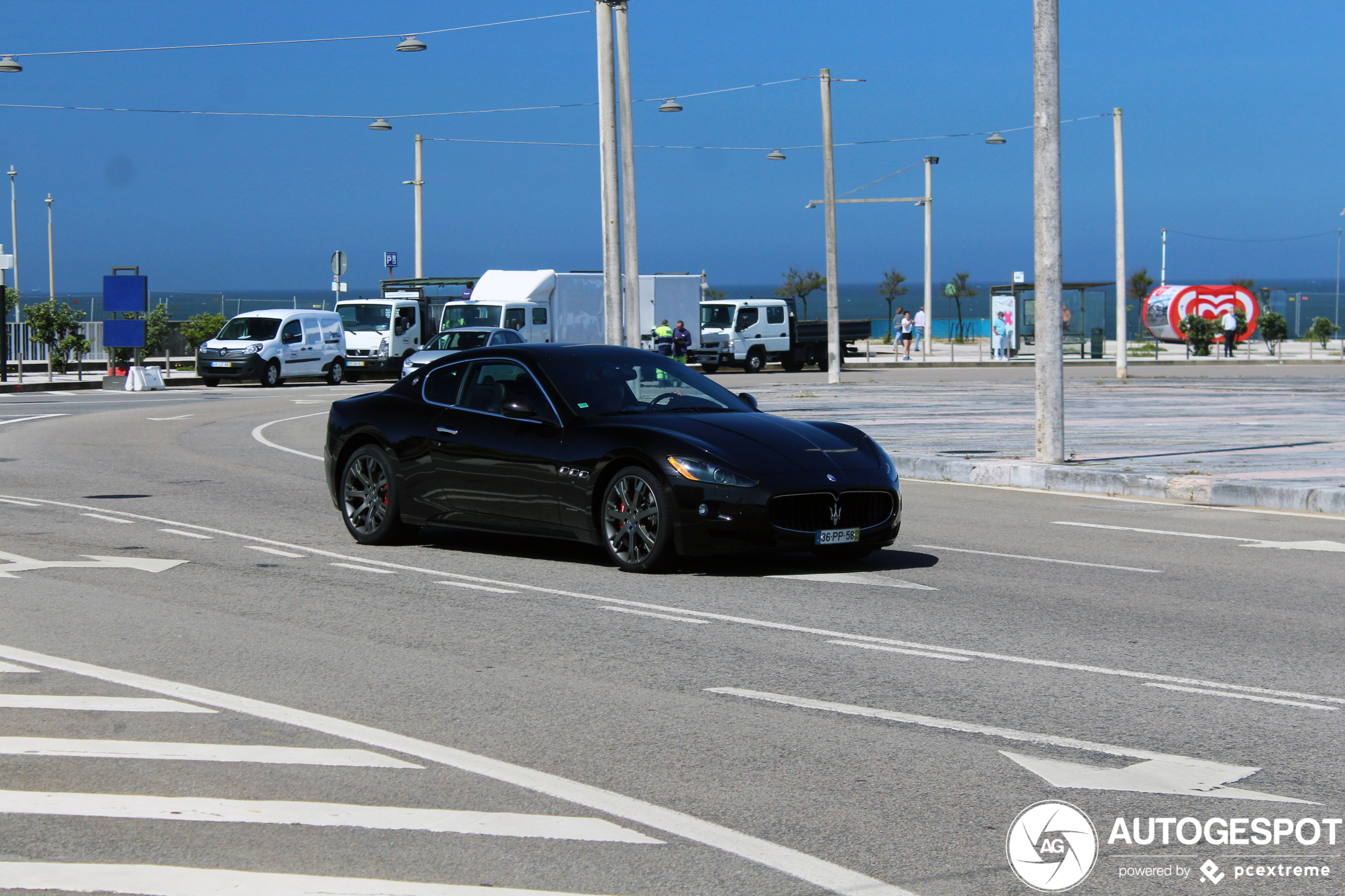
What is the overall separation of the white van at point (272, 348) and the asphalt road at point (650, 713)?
29.2 m

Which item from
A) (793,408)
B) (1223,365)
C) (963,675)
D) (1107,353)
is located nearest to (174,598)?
(963,675)

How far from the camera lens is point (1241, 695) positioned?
645cm

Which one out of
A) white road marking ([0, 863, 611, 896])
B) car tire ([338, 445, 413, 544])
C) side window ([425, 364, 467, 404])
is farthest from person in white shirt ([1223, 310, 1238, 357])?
white road marking ([0, 863, 611, 896])

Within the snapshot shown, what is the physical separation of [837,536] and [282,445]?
1281 centimetres

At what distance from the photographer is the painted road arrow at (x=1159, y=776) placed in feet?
16.5

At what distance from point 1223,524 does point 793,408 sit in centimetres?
1449

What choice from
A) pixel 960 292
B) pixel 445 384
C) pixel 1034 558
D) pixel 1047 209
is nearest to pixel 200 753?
pixel 445 384

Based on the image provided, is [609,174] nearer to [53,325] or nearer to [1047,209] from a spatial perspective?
[1047,209]

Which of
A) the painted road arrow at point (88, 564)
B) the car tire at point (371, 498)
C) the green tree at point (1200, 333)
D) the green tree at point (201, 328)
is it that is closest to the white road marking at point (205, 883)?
the painted road arrow at point (88, 564)

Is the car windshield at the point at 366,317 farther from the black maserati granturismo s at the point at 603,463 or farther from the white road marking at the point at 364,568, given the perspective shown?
the white road marking at the point at 364,568

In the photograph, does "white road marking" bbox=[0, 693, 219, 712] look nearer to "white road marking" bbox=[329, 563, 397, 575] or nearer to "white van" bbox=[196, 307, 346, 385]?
"white road marking" bbox=[329, 563, 397, 575]

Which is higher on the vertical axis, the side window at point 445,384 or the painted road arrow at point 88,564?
the side window at point 445,384

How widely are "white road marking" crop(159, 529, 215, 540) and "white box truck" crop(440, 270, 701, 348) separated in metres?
28.5

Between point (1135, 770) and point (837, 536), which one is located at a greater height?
point (837, 536)
